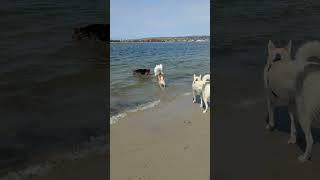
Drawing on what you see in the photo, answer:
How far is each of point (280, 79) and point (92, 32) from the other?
5.94 metres

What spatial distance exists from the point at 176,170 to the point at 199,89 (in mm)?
3230

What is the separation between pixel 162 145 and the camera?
17.0 ft

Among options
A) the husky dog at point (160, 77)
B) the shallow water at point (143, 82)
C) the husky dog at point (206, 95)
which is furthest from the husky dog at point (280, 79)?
the husky dog at point (160, 77)

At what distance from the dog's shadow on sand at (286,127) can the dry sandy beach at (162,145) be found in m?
0.96

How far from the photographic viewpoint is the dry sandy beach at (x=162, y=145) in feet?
14.5

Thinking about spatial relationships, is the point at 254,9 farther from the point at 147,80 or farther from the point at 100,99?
the point at 100,99

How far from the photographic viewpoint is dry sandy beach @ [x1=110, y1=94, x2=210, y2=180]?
4406 mm

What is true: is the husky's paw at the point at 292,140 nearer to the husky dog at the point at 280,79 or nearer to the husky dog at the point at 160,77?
the husky dog at the point at 280,79

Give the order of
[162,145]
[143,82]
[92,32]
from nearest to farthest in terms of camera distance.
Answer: [162,145] → [92,32] → [143,82]

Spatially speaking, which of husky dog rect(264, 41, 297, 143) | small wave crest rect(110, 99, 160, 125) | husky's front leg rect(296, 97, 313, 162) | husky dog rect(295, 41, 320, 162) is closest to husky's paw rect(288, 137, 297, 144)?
husky dog rect(264, 41, 297, 143)

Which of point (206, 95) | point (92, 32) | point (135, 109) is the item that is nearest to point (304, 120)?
point (206, 95)

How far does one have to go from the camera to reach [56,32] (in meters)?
8.73

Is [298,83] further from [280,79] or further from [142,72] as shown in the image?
[142,72]

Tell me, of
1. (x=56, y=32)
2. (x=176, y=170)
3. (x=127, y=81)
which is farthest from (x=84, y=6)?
(x=176, y=170)
